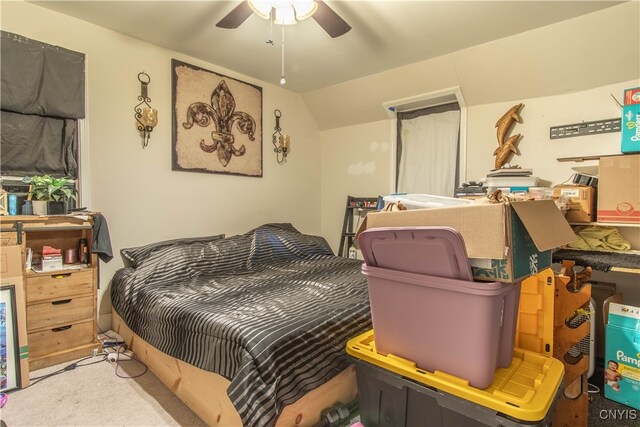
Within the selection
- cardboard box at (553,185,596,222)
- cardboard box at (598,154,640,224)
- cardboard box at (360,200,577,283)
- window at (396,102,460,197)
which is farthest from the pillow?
cardboard box at (598,154,640,224)

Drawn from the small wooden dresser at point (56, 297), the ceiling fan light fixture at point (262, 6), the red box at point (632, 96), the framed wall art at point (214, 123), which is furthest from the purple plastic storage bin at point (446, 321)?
the framed wall art at point (214, 123)

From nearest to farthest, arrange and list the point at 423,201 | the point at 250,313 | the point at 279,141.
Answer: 1. the point at 423,201
2. the point at 250,313
3. the point at 279,141

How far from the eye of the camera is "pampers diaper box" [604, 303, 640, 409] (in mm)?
1823

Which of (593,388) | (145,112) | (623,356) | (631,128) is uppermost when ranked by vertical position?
(145,112)

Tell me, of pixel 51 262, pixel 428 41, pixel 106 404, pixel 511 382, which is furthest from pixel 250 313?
pixel 428 41

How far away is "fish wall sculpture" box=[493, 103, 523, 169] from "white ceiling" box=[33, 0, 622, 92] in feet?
2.27

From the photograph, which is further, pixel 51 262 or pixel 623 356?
pixel 51 262

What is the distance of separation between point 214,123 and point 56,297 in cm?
199

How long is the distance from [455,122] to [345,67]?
1.30 meters

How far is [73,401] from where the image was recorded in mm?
1777

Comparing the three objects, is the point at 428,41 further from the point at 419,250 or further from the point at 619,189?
the point at 419,250

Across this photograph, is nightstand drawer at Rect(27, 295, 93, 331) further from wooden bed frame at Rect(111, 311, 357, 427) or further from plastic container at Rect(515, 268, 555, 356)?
plastic container at Rect(515, 268, 555, 356)

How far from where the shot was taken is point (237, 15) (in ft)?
6.61

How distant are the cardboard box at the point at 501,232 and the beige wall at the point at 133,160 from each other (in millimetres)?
2570
